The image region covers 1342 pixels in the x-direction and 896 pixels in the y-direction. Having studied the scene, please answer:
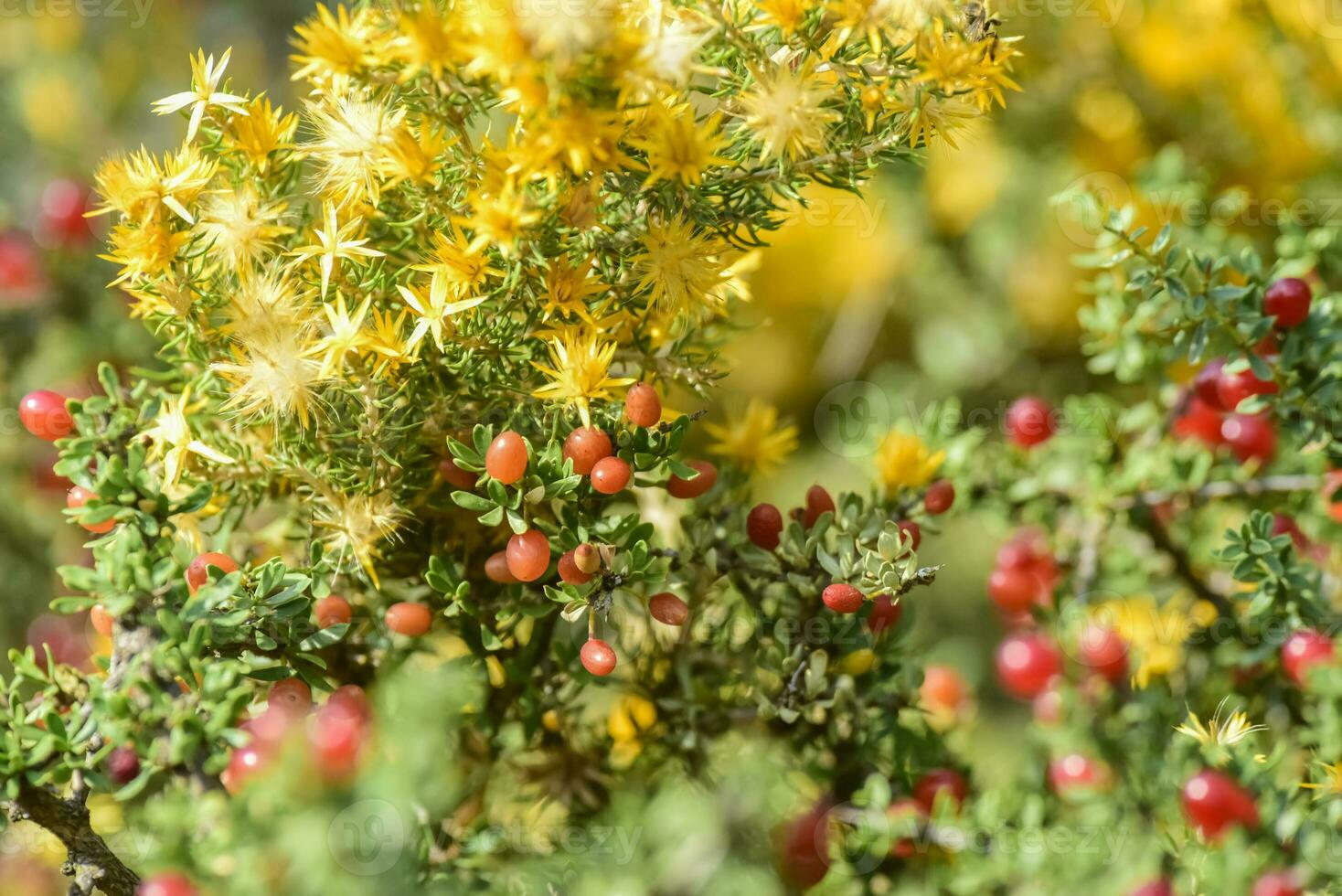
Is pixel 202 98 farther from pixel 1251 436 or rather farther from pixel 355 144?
pixel 1251 436

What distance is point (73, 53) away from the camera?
1965 mm

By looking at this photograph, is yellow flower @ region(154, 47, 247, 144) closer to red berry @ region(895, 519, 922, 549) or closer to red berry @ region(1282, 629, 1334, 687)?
red berry @ region(895, 519, 922, 549)

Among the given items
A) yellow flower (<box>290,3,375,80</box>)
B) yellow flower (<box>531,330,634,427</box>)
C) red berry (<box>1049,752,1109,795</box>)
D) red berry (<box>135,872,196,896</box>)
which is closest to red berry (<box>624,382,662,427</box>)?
yellow flower (<box>531,330,634,427</box>)

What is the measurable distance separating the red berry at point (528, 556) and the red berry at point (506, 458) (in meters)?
0.04

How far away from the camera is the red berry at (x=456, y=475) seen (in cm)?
64

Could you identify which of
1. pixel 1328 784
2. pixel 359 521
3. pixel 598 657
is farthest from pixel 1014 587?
pixel 359 521

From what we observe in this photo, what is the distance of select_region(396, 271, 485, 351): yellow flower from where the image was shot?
1.86ft

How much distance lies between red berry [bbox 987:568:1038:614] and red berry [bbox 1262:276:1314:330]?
0.34 m

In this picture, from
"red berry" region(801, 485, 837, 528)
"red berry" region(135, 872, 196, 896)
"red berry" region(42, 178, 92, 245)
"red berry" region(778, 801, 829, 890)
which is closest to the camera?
"red berry" region(135, 872, 196, 896)

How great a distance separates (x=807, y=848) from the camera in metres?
0.84

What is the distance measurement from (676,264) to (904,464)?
0.97 ft

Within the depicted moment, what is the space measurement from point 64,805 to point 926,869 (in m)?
0.65

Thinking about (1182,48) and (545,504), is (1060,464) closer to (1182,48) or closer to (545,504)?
(545,504)

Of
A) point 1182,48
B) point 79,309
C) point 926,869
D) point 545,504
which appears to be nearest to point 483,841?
point 545,504
